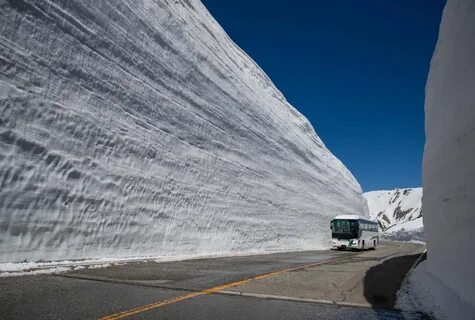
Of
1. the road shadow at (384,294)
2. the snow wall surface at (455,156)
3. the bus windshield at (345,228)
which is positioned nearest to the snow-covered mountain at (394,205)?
the bus windshield at (345,228)

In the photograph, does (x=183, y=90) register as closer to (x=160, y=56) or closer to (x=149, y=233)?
(x=160, y=56)

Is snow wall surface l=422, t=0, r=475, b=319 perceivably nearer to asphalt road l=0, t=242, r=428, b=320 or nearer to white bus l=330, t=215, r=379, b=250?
asphalt road l=0, t=242, r=428, b=320

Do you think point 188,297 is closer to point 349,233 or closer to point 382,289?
point 382,289

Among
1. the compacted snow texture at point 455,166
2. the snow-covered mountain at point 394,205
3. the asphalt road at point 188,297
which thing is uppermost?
the snow-covered mountain at point 394,205

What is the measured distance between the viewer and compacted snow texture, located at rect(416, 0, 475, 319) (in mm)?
5133

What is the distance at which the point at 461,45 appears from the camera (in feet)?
20.7

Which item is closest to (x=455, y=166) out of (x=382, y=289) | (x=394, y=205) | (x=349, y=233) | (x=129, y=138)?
(x=382, y=289)

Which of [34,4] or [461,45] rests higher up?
[34,4]

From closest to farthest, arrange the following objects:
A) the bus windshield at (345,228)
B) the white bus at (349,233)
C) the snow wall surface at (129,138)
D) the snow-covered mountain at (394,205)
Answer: the snow wall surface at (129,138) < the white bus at (349,233) < the bus windshield at (345,228) < the snow-covered mountain at (394,205)

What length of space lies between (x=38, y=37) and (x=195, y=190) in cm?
934

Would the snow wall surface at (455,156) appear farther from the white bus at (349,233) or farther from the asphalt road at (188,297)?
the white bus at (349,233)

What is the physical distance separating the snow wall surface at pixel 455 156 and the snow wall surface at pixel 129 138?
911 cm

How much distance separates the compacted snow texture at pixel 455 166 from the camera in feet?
16.8

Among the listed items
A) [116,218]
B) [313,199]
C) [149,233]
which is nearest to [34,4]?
[116,218]
